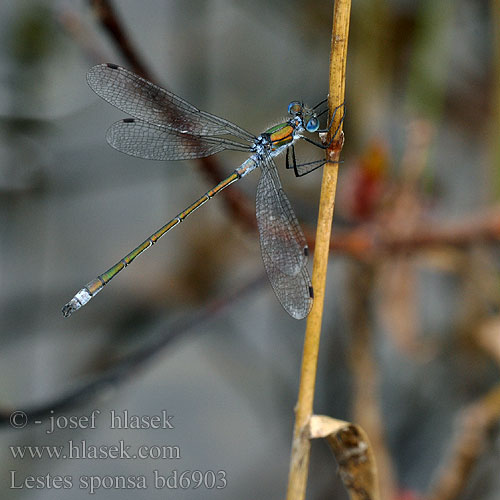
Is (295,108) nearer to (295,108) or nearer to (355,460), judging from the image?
(295,108)

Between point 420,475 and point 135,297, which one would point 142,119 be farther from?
point 420,475

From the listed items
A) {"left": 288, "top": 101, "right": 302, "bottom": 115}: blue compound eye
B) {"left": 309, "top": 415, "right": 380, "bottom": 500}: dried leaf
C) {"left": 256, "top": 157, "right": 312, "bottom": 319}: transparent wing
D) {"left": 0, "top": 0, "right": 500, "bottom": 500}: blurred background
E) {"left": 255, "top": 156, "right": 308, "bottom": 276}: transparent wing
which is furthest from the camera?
{"left": 0, "top": 0, "right": 500, "bottom": 500}: blurred background

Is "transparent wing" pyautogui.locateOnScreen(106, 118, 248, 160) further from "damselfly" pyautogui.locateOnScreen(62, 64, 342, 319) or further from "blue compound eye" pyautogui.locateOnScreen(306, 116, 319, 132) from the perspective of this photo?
"blue compound eye" pyautogui.locateOnScreen(306, 116, 319, 132)

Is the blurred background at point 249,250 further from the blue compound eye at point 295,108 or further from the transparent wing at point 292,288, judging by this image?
the transparent wing at point 292,288

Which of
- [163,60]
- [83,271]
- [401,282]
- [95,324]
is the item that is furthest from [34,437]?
[163,60]

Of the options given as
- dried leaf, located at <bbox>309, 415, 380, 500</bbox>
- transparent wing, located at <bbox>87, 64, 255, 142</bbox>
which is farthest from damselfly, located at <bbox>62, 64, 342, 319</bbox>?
dried leaf, located at <bbox>309, 415, 380, 500</bbox>

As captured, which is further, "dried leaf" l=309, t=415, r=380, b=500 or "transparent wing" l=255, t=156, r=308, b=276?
"transparent wing" l=255, t=156, r=308, b=276

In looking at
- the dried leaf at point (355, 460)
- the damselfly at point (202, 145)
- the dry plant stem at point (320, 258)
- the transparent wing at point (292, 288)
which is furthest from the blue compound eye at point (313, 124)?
the dried leaf at point (355, 460)
